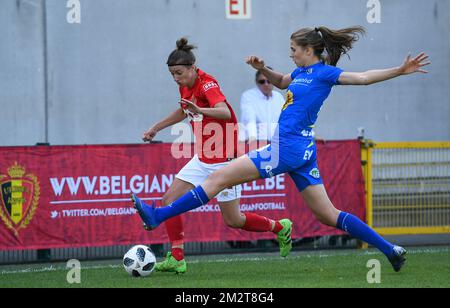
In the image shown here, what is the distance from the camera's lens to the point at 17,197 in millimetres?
10977

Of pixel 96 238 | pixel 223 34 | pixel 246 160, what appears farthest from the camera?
pixel 223 34

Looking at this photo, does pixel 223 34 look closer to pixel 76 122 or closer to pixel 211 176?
pixel 76 122

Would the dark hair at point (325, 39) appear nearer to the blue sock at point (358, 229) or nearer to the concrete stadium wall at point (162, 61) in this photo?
the blue sock at point (358, 229)

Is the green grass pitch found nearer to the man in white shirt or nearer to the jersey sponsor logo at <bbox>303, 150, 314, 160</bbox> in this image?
the jersey sponsor logo at <bbox>303, 150, 314, 160</bbox>

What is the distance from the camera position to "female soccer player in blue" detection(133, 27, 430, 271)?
851cm

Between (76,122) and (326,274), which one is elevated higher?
(76,122)

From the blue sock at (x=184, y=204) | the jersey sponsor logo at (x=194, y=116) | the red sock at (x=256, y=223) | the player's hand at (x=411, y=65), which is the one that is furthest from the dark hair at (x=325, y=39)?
the red sock at (x=256, y=223)

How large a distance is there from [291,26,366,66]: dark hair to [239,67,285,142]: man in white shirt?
376 centimetres

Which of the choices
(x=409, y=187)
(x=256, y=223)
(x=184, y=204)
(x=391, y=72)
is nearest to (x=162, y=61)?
(x=409, y=187)

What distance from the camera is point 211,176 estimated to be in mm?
8609

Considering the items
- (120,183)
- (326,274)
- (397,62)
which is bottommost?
(326,274)

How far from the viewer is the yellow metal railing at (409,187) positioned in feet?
41.0
